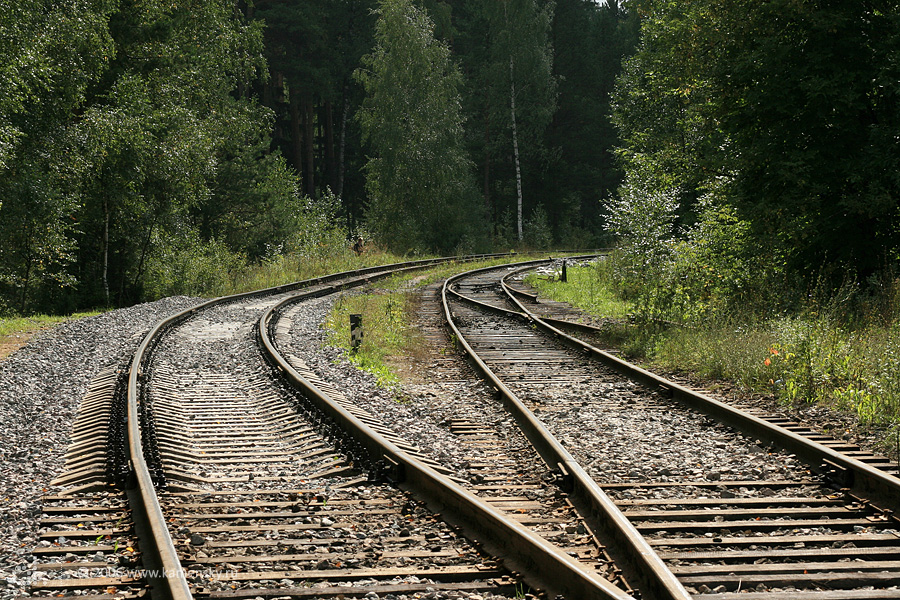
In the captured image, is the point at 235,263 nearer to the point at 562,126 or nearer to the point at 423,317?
the point at 423,317

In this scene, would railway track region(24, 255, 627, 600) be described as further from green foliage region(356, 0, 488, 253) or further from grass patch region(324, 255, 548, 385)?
green foliage region(356, 0, 488, 253)

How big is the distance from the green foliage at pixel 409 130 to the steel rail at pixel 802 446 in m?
31.9

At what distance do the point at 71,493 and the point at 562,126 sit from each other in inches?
2252

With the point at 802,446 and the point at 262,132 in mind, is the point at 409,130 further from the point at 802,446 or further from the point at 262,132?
the point at 802,446

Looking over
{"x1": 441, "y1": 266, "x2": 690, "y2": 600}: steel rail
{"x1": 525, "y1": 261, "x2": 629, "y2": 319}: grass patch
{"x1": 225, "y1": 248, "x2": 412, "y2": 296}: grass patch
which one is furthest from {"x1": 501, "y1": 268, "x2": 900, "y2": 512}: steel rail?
{"x1": 225, "y1": 248, "x2": 412, "y2": 296}: grass patch

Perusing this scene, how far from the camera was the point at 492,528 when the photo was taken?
452 cm

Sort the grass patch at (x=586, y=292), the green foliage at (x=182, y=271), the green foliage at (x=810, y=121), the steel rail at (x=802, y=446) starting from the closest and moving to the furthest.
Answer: the steel rail at (x=802, y=446), the green foliage at (x=810, y=121), the grass patch at (x=586, y=292), the green foliage at (x=182, y=271)

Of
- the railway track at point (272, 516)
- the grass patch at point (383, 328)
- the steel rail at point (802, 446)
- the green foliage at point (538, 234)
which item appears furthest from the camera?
the green foliage at point (538, 234)

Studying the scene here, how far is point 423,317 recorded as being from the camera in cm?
1658

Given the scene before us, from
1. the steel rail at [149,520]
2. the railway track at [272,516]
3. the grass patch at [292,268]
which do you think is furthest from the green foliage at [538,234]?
the railway track at [272,516]

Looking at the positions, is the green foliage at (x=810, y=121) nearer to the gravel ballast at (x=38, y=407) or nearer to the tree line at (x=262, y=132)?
the gravel ballast at (x=38, y=407)

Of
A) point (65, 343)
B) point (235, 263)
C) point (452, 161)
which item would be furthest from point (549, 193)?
point (65, 343)

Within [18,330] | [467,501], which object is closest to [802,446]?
[467,501]

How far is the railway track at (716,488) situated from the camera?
13.2 feet
